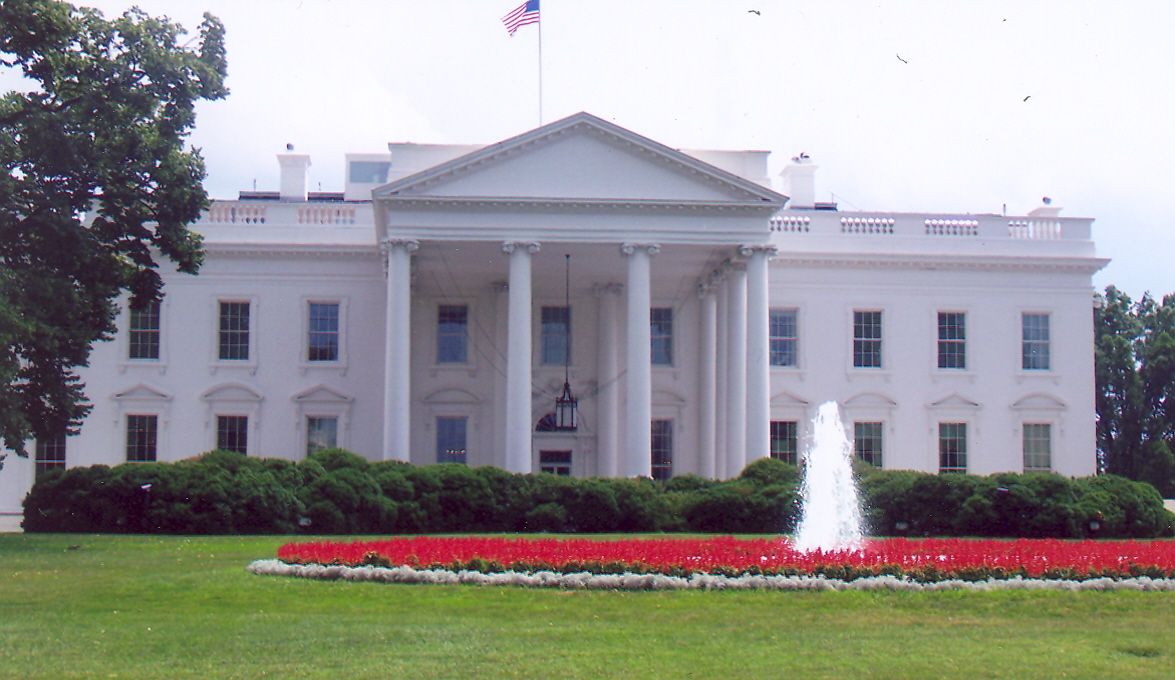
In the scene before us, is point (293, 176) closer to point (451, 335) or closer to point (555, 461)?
point (451, 335)

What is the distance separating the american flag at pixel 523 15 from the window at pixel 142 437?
51.6ft

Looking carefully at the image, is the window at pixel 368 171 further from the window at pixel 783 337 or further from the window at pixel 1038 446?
the window at pixel 1038 446

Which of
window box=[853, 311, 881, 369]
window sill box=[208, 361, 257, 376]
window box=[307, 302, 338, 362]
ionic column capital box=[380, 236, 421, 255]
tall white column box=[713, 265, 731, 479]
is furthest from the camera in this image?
window box=[853, 311, 881, 369]

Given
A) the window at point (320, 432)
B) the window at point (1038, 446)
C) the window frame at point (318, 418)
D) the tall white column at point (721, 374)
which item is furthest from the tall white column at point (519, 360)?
the window at point (1038, 446)

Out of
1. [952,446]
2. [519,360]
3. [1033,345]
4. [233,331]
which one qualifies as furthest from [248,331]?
[1033,345]

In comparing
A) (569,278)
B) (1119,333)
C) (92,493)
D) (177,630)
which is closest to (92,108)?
(92,493)

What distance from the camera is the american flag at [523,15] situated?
123 feet

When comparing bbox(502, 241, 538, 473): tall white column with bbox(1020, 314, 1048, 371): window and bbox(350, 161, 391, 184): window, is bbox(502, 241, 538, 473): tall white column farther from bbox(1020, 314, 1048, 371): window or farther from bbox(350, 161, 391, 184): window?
bbox(350, 161, 391, 184): window

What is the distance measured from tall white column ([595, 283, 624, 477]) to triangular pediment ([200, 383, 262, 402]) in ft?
33.2

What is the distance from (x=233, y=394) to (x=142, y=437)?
2.95 m

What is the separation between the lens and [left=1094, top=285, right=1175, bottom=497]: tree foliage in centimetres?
5706

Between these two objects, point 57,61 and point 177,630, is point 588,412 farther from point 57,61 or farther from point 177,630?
point 177,630

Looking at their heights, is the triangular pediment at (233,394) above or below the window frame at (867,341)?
below

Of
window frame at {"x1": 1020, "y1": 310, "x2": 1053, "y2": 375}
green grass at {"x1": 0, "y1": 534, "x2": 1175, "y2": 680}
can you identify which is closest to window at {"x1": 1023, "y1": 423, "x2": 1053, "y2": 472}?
window frame at {"x1": 1020, "y1": 310, "x2": 1053, "y2": 375}
